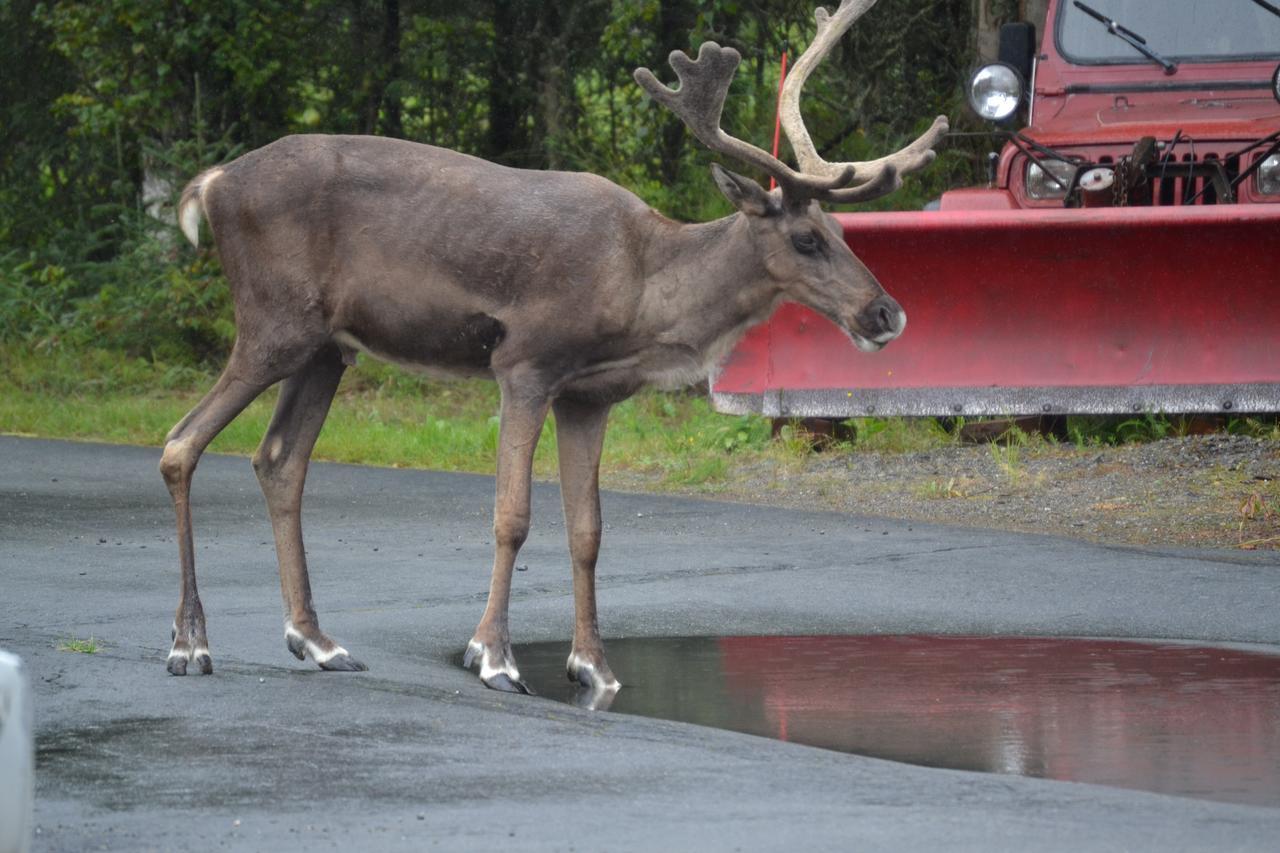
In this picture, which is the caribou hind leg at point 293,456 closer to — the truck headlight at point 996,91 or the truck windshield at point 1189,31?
the truck headlight at point 996,91

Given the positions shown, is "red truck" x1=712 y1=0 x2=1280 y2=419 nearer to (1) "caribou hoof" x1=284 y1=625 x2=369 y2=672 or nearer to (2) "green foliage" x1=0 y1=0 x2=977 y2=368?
(1) "caribou hoof" x1=284 y1=625 x2=369 y2=672

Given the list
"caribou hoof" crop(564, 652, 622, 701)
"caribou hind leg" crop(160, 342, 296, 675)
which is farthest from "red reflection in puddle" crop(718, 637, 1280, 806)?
"caribou hind leg" crop(160, 342, 296, 675)

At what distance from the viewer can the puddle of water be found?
5465mm

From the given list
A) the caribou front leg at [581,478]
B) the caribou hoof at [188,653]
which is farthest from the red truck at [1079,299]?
the caribou hoof at [188,653]

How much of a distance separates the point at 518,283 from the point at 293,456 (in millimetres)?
1112

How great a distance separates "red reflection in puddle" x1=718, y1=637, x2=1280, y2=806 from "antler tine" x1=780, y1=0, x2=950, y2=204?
163 centimetres

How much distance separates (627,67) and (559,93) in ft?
2.56

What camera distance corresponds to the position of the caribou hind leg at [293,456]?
6.98 metres

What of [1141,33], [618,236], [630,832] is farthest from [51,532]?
[1141,33]

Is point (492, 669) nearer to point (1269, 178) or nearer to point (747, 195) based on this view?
point (747, 195)

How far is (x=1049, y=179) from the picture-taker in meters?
11.9

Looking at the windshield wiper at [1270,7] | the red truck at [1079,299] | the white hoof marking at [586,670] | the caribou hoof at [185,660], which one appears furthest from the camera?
the windshield wiper at [1270,7]

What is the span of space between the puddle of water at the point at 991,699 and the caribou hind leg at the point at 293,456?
87cm

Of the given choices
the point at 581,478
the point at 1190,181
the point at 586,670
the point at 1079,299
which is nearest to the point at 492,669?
the point at 586,670
